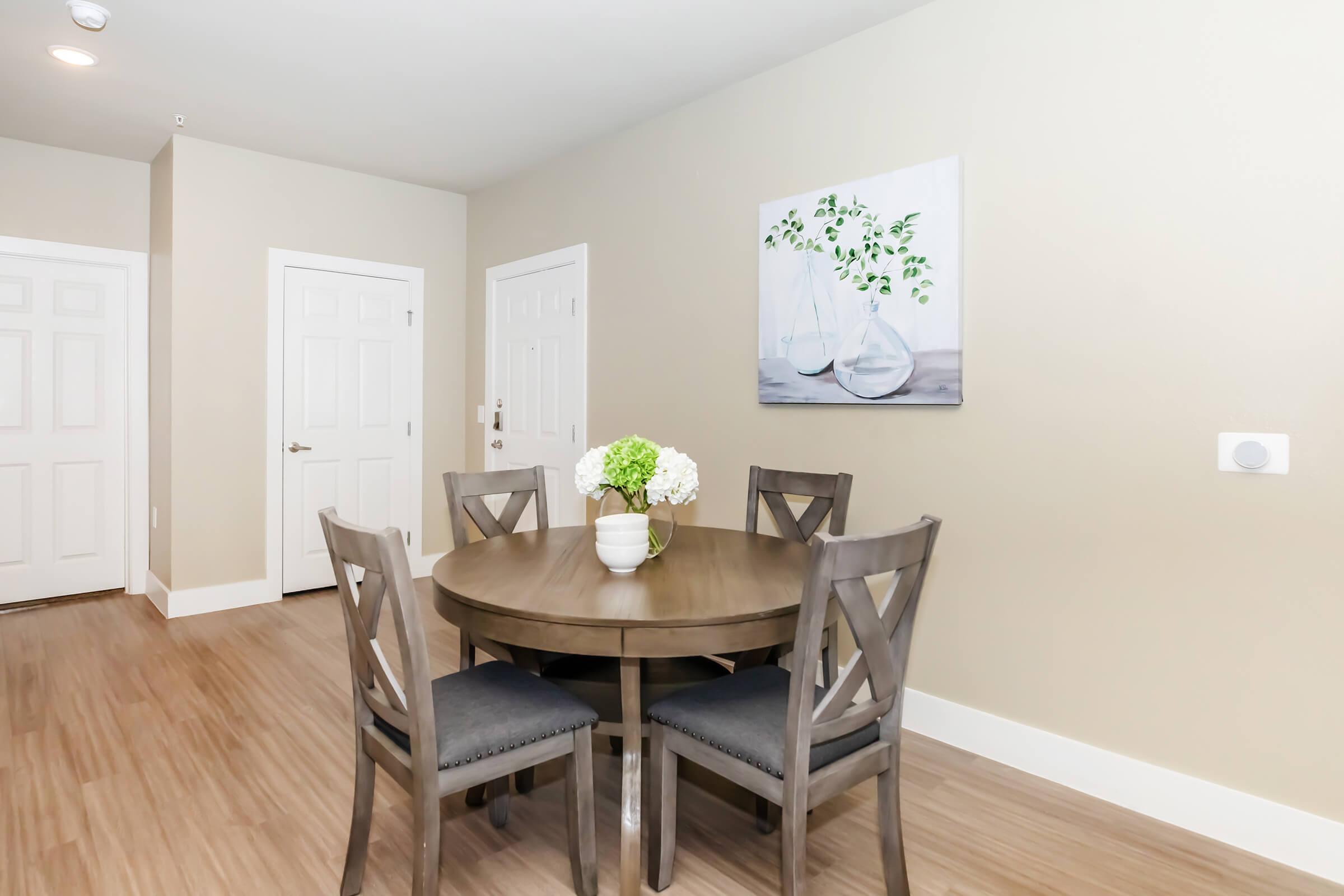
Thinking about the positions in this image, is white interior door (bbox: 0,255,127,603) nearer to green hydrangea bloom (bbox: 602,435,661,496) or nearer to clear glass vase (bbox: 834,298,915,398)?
green hydrangea bloom (bbox: 602,435,661,496)

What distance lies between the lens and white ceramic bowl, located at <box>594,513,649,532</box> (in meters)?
1.97

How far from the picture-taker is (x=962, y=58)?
98.5 inches

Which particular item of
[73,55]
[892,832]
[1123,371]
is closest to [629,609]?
[892,832]

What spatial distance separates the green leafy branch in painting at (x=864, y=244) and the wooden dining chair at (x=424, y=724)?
181 cm

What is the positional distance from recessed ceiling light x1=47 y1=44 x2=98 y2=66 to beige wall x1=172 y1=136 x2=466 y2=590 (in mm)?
847

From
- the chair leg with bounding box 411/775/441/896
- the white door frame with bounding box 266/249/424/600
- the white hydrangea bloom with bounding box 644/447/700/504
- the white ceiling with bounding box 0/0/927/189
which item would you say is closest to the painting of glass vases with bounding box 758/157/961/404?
the white ceiling with bounding box 0/0/927/189

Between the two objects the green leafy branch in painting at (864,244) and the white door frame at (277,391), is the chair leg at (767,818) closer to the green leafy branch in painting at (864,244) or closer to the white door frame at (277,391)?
the green leafy branch in painting at (864,244)

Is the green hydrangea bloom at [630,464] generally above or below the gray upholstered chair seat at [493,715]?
above

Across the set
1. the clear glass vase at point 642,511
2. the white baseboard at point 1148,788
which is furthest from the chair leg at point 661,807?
the white baseboard at point 1148,788

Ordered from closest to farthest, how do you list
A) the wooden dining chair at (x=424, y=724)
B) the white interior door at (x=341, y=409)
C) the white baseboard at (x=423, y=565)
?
the wooden dining chair at (x=424, y=724) < the white interior door at (x=341, y=409) < the white baseboard at (x=423, y=565)

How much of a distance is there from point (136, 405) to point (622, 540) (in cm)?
390

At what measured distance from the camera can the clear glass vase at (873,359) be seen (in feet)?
8.75

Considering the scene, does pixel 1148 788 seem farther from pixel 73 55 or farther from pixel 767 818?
pixel 73 55

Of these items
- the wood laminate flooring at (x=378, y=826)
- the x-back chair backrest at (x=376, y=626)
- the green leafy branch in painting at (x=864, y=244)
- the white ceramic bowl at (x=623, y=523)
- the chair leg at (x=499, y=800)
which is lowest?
the wood laminate flooring at (x=378, y=826)
